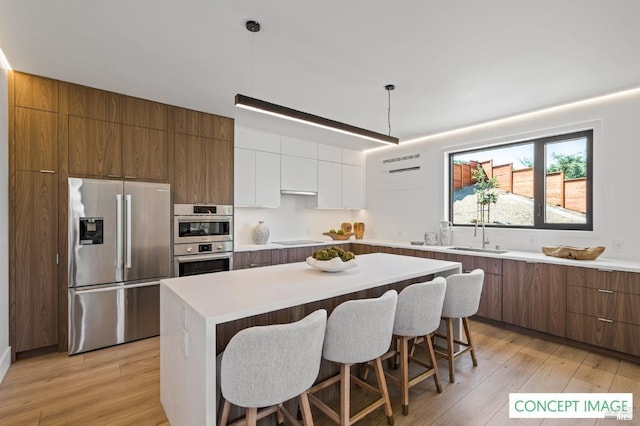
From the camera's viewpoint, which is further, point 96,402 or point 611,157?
point 611,157

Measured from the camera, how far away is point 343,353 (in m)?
1.67

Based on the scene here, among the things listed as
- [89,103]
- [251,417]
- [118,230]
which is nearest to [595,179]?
[251,417]

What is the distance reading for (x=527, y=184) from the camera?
3945 millimetres

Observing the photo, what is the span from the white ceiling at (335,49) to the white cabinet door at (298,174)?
1444 mm

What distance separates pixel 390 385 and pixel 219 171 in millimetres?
3016

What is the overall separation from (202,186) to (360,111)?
84.0 inches

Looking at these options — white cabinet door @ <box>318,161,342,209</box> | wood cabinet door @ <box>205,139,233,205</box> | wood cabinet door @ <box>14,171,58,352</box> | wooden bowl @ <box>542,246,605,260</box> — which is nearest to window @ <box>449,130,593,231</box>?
wooden bowl @ <box>542,246,605,260</box>

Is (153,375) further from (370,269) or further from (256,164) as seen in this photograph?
(256,164)

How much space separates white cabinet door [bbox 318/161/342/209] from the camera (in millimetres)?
5203

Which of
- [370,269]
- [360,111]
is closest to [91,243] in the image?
[370,269]

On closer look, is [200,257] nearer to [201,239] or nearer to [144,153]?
[201,239]

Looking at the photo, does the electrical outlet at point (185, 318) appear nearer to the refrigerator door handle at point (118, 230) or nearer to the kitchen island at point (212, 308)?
the kitchen island at point (212, 308)

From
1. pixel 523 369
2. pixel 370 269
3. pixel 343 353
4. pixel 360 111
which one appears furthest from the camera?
pixel 360 111

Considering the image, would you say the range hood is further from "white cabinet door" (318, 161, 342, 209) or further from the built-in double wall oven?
the built-in double wall oven
